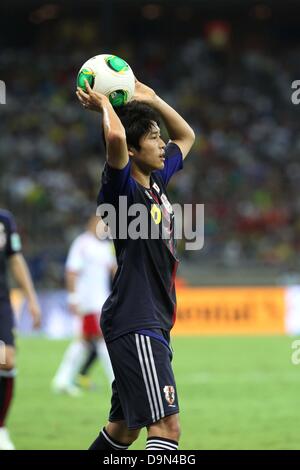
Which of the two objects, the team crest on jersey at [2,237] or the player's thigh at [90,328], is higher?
the team crest on jersey at [2,237]

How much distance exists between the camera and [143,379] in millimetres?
5809

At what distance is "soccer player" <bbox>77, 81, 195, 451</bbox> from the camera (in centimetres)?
575

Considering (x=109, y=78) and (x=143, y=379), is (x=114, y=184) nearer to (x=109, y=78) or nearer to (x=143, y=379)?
(x=109, y=78)

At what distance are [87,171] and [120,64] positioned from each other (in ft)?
73.3

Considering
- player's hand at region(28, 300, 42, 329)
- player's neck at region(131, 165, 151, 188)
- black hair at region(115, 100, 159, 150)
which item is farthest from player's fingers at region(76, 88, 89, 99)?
player's hand at region(28, 300, 42, 329)

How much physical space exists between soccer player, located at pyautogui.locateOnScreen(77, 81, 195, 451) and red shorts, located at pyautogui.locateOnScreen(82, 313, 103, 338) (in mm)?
7153

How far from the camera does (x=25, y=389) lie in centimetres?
1319

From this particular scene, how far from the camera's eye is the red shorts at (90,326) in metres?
13.4

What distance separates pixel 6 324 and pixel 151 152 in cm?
294

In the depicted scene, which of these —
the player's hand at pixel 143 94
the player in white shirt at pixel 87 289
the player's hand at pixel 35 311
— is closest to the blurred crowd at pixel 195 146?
the player in white shirt at pixel 87 289

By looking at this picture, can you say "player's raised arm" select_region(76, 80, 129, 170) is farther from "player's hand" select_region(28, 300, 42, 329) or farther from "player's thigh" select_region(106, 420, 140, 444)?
"player's hand" select_region(28, 300, 42, 329)

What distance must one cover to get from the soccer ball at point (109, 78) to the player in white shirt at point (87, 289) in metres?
7.22

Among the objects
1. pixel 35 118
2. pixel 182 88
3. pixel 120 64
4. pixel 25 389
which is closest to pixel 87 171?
pixel 35 118

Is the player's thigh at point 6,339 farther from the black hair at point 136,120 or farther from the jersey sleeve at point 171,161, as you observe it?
the black hair at point 136,120
